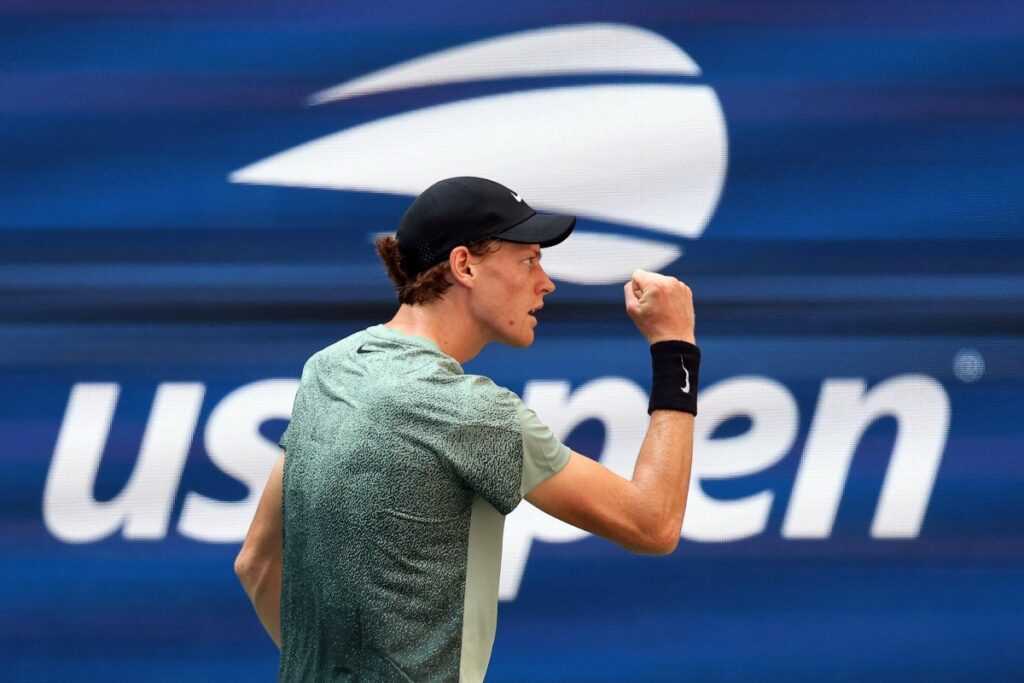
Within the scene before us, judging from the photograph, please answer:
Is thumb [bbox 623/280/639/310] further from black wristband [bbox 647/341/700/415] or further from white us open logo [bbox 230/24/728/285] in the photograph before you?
white us open logo [bbox 230/24/728/285]

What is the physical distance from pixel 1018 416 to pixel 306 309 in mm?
1523

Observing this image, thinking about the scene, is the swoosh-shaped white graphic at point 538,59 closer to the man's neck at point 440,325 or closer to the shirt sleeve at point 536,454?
the man's neck at point 440,325

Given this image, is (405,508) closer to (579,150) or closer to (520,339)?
(520,339)

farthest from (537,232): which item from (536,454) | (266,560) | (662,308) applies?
(266,560)

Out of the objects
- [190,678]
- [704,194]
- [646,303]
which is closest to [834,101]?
[704,194]

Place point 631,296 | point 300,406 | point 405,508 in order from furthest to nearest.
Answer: point 631,296
point 300,406
point 405,508

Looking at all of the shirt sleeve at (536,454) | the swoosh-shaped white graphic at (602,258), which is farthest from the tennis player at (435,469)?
the swoosh-shaped white graphic at (602,258)

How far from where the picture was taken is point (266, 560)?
2039mm

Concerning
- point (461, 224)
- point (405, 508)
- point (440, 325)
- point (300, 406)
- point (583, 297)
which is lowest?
point (405, 508)

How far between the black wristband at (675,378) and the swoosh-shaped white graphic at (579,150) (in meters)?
0.98

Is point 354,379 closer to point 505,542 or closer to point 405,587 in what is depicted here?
point 405,587

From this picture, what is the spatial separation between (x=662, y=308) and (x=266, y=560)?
2.30 feet

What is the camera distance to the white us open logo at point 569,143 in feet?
9.34

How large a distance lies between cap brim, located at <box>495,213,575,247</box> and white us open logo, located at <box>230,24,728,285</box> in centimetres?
97
